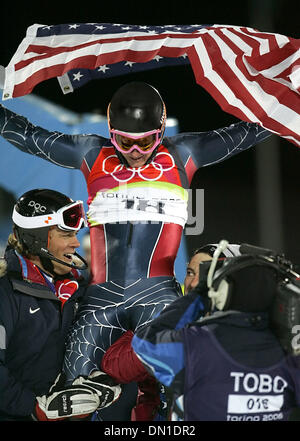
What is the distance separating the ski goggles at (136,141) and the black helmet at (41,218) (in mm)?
364

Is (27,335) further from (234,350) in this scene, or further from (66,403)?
(234,350)

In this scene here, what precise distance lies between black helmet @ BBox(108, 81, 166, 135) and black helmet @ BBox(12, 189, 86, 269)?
18.1 inches

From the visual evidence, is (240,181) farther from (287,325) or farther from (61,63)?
(287,325)

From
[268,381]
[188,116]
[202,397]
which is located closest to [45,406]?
[202,397]

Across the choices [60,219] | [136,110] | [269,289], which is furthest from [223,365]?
[136,110]

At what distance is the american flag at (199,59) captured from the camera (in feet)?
12.4

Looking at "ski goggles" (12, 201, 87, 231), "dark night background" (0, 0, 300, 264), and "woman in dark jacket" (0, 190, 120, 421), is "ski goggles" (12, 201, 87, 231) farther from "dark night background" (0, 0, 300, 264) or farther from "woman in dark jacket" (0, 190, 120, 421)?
"dark night background" (0, 0, 300, 264)

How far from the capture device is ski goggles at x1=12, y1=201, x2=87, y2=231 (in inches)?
137

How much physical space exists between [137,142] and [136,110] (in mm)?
153

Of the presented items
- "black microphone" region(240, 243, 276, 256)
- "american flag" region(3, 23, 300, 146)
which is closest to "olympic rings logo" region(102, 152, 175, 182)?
"american flag" region(3, 23, 300, 146)

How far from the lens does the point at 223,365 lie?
8.53 ft

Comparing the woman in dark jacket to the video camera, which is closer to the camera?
the video camera

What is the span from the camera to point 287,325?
263 centimetres

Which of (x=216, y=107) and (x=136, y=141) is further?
(x=216, y=107)
